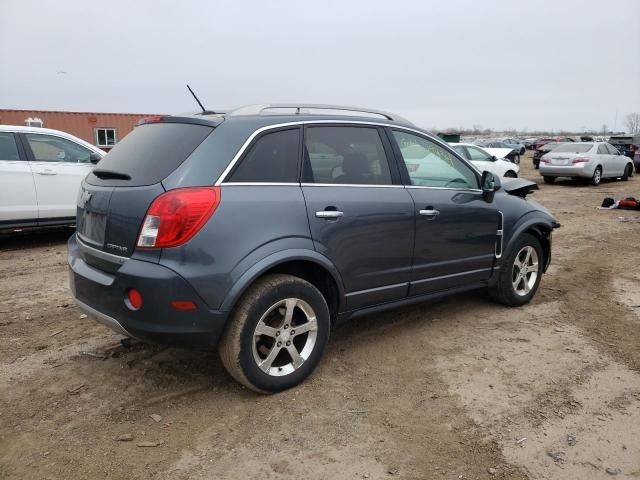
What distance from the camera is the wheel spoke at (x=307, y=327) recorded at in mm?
3367

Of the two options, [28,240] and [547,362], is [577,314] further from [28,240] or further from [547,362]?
[28,240]

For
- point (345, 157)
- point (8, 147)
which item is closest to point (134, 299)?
point (345, 157)

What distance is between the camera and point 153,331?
2.96 meters

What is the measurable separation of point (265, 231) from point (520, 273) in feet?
9.67

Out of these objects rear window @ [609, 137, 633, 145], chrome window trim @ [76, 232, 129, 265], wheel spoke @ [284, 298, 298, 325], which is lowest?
wheel spoke @ [284, 298, 298, 325]

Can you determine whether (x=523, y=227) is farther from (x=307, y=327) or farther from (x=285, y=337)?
(x=285, y=337)

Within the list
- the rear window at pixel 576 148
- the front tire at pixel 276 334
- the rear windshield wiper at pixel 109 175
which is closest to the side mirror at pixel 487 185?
the front tire at pixel 276 334

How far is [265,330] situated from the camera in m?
3.21

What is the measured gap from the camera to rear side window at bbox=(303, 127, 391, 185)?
3.53 m

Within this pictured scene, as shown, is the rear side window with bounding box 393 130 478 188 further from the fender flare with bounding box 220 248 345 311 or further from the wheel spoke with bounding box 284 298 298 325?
the wheel spoke with bounding box 284 298 298 325

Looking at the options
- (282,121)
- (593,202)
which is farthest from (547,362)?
(593,202)

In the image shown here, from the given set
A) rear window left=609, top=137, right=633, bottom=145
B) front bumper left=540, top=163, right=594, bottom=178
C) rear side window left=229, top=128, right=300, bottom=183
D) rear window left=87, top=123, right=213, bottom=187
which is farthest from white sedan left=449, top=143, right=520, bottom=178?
rear window left=609, top=137, right=633, bottom=145

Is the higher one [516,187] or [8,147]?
[8,147]

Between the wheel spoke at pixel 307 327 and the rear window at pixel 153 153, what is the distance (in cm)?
122
